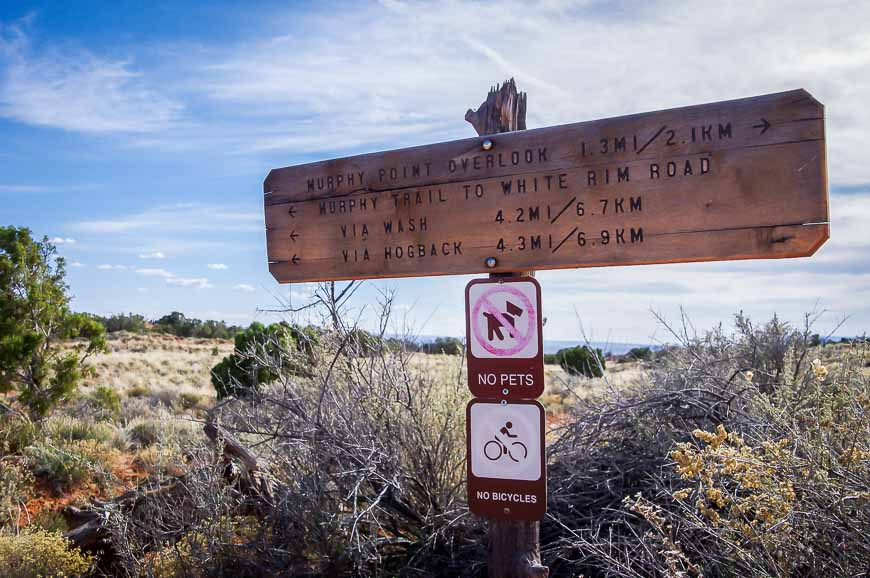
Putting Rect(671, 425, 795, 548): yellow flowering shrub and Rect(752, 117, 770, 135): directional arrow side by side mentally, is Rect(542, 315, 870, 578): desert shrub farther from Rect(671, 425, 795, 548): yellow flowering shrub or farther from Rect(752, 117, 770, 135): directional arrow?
Rect(752, 117, 770, 135): directional arrow

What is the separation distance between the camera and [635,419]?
4.43 m

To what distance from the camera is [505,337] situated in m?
3.19

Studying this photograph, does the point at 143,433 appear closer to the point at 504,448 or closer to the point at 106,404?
the point at 106,404

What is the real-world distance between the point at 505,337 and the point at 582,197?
69cm

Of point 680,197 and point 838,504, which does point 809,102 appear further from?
point 838,504

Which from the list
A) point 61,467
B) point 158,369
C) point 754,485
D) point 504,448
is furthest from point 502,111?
point 158,369

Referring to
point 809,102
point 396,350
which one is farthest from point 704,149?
point 396,350

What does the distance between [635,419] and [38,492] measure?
6633 millimetres

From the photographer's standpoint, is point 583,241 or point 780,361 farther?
point 780,361

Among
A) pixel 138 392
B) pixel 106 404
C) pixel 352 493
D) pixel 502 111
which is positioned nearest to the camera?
pixel 502 111

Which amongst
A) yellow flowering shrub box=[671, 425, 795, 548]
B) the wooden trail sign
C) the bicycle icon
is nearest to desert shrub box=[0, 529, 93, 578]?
the wooden trail sign

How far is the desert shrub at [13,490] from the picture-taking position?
6.65 meters

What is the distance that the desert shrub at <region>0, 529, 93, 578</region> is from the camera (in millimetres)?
5117

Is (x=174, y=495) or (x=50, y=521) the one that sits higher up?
(x=174, y=495)
